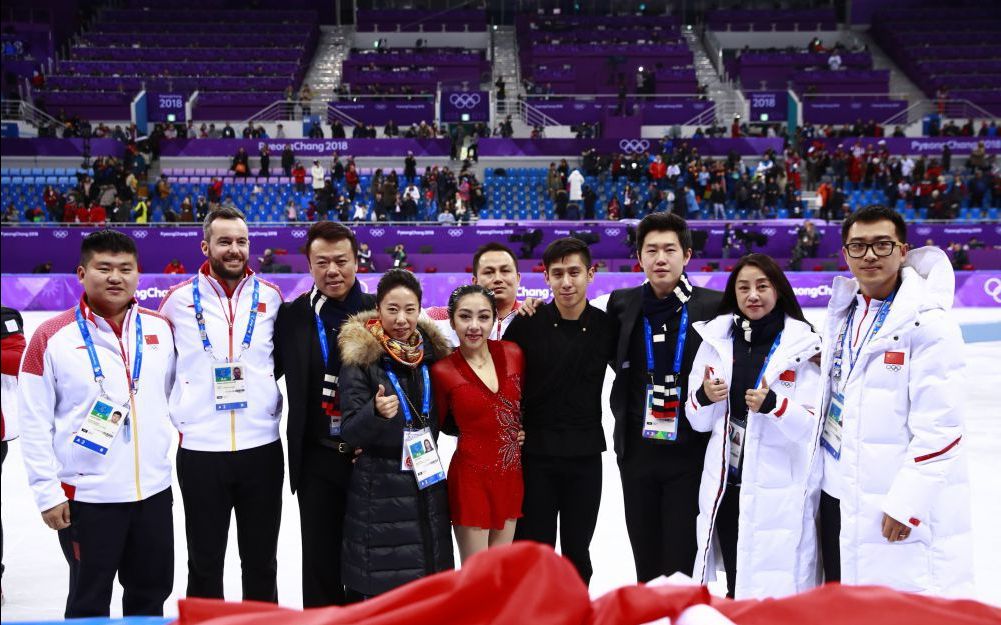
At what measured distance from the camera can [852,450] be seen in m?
3.08

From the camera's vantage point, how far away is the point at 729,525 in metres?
3.58

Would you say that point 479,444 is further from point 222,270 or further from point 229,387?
point 222,270

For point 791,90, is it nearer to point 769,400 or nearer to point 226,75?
point 226,75

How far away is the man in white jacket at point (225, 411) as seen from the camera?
3.66 m

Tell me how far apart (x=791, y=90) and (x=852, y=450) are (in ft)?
96.5

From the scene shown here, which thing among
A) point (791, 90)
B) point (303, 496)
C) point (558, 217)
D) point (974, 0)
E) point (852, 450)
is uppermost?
point (974, 0)

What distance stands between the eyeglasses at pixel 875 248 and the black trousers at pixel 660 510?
3.64 ft

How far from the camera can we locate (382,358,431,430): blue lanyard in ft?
11.1

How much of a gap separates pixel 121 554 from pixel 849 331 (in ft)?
9.88

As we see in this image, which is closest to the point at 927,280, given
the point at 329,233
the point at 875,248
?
the point at 875,248

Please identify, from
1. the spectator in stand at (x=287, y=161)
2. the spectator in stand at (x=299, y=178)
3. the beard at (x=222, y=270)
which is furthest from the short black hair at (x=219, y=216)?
the spectator in stand at (x=287, y=161)

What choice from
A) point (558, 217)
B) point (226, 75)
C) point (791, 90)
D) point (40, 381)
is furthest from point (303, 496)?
point (226, 75)

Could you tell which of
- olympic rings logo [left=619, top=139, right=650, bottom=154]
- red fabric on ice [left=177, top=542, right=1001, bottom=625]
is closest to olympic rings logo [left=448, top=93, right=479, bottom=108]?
olympic rings logo [left=619, top=139, right=650, bottom=154]

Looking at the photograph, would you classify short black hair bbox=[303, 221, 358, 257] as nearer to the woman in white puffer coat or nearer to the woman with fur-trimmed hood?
the woman with fur-trimmed hood
